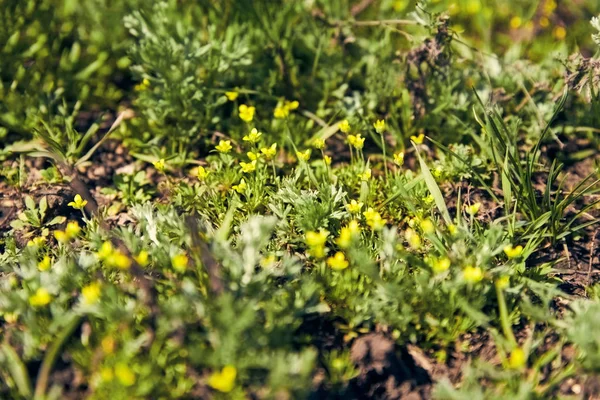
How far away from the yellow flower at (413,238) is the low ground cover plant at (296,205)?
0.04 m

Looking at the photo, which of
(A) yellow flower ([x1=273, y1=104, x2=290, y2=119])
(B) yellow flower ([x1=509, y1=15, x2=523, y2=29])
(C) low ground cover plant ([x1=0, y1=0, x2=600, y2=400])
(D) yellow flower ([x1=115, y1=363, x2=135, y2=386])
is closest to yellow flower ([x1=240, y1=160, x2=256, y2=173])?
(C) low ground cover plant ([x1=0, y1=0, x2=600, y2=400])

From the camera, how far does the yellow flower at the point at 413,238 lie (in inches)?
110

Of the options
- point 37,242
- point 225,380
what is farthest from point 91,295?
point 37,242

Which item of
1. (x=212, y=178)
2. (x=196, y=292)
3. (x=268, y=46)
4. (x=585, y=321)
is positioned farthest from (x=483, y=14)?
(x=196, y=292)

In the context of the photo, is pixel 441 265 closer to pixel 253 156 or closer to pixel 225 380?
pixel 225 380

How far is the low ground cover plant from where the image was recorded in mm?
2465

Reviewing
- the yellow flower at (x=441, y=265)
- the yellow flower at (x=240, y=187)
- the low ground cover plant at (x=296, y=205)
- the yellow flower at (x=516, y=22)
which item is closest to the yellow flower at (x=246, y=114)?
the low ground cover plant at (x=296, y=205)

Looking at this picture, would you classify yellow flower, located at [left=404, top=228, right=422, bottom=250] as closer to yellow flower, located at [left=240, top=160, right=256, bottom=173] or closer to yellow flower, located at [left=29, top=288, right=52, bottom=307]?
yellow flower, located at [left=240, top=160, right=256, bottom=173]

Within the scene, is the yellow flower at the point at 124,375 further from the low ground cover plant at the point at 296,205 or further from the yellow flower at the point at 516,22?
the yellow flower at the point at 516,22

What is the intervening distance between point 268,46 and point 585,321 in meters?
2.55

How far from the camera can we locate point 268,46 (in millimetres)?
4012

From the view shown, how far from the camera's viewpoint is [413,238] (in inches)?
109

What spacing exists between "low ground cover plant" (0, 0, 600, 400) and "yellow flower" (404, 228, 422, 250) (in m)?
0.04

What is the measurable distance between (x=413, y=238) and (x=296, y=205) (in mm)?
619
